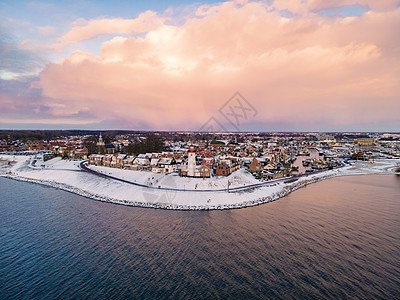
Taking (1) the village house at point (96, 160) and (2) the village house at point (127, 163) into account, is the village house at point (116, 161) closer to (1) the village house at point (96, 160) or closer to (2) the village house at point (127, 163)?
(2) the village house at point (127, 163)

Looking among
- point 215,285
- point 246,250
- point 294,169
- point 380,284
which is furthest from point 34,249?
point 294,169

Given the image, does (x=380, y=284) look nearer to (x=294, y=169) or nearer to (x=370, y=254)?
(x=370, y=254)

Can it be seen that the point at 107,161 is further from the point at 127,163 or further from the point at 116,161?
the point at 127,163

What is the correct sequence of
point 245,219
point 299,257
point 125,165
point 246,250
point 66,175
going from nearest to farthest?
point 299,257, point 246,250, point 245,219, point 66,175, point 125,165

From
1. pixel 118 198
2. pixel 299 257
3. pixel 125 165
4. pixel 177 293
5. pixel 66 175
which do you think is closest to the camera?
pixel 177 293

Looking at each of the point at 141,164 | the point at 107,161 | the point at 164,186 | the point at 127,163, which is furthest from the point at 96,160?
the point at 164,186

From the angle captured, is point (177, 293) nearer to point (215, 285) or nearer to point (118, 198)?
point (215, 285)

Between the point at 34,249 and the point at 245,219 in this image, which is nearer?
the point at 34,249

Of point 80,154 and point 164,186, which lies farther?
point 80,154

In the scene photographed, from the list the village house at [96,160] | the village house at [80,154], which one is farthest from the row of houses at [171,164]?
the village house at [80,154]
